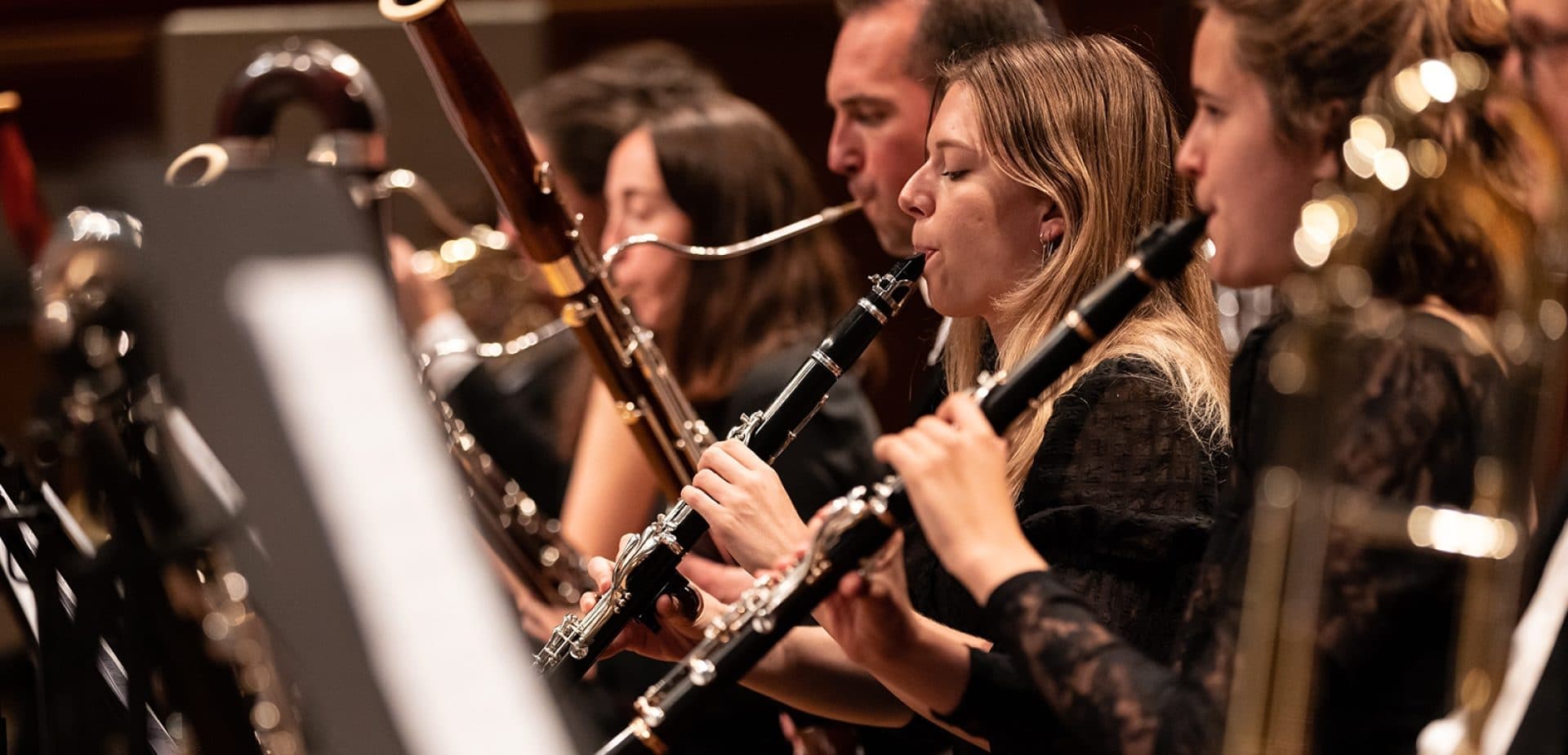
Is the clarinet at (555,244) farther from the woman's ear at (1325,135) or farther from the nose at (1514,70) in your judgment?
the nose at (1514,70)

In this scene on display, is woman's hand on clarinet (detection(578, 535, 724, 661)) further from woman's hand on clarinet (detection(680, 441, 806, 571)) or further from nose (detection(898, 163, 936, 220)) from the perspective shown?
nose (detection(898, 163, 936, 220))

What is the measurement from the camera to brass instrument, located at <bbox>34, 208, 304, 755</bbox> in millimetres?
955

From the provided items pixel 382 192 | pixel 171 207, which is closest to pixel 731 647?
pixel 171 207

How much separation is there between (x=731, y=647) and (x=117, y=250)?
49cm

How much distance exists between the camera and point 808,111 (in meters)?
3.45

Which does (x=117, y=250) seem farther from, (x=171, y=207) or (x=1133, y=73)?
(x=1133, y=73)

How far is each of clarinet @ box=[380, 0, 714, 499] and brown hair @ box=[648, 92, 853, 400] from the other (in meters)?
0.39

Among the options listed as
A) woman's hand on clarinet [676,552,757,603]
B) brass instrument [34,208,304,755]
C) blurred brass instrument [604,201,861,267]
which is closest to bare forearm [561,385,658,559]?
blurred brass instrument [604,201,861,267]

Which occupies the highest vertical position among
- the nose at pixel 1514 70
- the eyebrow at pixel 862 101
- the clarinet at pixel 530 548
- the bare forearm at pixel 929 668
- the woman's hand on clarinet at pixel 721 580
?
the eyebrow at pixel 862 101

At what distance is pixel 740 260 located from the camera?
226 cm

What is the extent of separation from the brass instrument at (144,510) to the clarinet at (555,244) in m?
0.67

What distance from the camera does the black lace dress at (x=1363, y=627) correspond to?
Result: 3.14ft

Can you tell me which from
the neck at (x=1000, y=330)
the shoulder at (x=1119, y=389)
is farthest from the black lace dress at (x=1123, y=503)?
the neck at (x=1000, y=330)

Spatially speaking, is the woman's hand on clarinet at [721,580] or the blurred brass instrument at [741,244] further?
the blurred brass instrument at [741,244]
